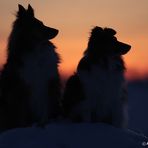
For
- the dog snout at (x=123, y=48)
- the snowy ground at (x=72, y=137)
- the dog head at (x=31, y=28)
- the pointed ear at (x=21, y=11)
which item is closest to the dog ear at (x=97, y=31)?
the dog snout at (x=123, y=48)

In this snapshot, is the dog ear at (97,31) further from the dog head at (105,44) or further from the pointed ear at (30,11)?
the pointed ear at (30,11)

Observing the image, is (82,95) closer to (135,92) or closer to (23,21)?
(23,21)

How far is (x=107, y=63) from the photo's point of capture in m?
14.0

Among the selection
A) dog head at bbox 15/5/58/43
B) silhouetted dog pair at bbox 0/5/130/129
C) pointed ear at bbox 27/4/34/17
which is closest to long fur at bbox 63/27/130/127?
silhouetted dog pair at bbox 0/5/130/129

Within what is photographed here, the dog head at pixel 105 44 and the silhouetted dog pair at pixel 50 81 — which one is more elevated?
the dog head at pixel 105 44

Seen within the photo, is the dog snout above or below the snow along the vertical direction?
above

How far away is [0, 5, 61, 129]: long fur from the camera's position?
1383 centimetres

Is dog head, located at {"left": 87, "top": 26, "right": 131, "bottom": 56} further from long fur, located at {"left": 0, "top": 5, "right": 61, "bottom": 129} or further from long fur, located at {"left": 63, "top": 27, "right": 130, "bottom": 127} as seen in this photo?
long fur, located at {"left": 0, "top": 5, "right": 61, "bottom": 129}

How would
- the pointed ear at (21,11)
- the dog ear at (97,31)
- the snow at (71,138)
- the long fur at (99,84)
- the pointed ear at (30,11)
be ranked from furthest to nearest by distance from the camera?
the dog ear at (97,31)
the pointed ear at (30,11)
the pointed ear at (21,11)
the long fur at (99,84)
the snow at (71,138)

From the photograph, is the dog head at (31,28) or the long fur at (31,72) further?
the dog head at (31,28)

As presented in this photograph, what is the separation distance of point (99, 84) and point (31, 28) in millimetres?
2161

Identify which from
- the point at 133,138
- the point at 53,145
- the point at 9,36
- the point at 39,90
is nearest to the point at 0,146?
the point at 53,145

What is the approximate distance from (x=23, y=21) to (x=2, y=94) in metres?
1.89

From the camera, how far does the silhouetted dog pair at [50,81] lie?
45.3 feet
